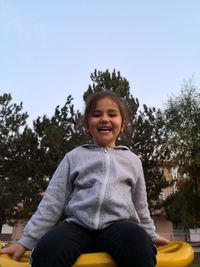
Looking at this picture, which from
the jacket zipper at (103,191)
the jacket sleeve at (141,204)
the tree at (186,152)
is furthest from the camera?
the tree at (186,152)

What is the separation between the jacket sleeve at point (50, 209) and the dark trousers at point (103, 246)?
0.49ft

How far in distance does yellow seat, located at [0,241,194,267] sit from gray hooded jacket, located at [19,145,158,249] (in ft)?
0.34

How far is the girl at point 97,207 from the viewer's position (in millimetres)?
1378

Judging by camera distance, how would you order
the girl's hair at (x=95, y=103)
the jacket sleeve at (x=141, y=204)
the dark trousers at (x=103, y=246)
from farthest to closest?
the girl's hair at (x=95, y=103), the jacket sleeve at (x=141, y=204), the dark trousers at (x=103, y=246)

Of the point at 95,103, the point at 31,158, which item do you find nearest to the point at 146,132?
the point at 31,158

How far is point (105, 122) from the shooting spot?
6.35 feet

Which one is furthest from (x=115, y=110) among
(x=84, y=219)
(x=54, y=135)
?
(x=54, y=135)

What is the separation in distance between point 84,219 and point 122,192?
0.26 metres

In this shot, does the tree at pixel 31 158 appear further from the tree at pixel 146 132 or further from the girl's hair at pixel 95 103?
the girl's hair at pixel 95 103

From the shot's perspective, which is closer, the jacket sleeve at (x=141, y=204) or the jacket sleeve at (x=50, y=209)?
the jacket sleeve at (x=50, y=209)

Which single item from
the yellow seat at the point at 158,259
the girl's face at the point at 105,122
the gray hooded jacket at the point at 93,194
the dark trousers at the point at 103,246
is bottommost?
the yellow seat at the point at 158,259

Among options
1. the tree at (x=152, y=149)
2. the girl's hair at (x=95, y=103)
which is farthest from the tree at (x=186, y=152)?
the girl's hair at (x=95, y=103)

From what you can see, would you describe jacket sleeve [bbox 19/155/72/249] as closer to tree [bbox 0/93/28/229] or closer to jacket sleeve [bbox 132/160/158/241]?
jacket sleeve [bbox 132/160/158/241]

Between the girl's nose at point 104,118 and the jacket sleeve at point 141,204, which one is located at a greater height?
the girl's nose at point 104,118
